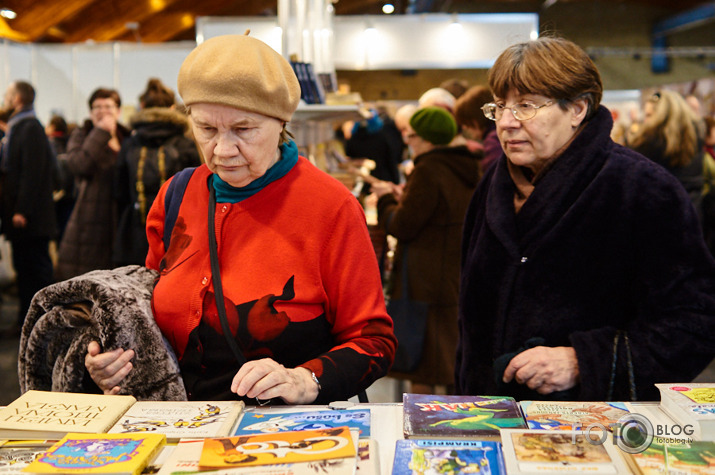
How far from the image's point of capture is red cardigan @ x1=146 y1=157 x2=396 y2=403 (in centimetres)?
155

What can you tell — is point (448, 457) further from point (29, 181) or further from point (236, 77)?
point (29, 181)

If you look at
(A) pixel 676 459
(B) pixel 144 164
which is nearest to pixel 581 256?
(A) pixel 676 459

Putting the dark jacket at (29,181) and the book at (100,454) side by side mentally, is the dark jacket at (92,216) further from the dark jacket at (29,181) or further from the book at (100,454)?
the book at (100,454)

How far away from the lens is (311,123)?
4227 millimetres

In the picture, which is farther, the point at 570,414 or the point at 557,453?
the point at 570,414

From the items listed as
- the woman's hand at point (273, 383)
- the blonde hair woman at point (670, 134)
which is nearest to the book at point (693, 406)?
the woman's hand at point (273, 383)

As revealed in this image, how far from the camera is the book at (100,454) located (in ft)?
3.54

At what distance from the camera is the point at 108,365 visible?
1507mm

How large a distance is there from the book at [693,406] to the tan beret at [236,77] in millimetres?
997

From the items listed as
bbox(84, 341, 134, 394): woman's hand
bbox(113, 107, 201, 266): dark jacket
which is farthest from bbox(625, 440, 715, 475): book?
bbox(113, 107, 201, 266): dark jacket

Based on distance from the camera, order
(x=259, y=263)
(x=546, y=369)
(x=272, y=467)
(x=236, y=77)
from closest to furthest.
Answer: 1. (x=272, y=467)
2. (x=236, y=77)
3. (x=259, y=263)
4. (x=546, y=369)

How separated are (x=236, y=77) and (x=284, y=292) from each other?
0.47 metres

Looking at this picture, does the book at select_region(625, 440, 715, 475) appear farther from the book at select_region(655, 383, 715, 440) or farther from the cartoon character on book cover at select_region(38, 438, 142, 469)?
the cartoon character on book cover at select_region(38, 438, 142, 469)

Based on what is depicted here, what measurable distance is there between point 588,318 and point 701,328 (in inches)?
9.9
